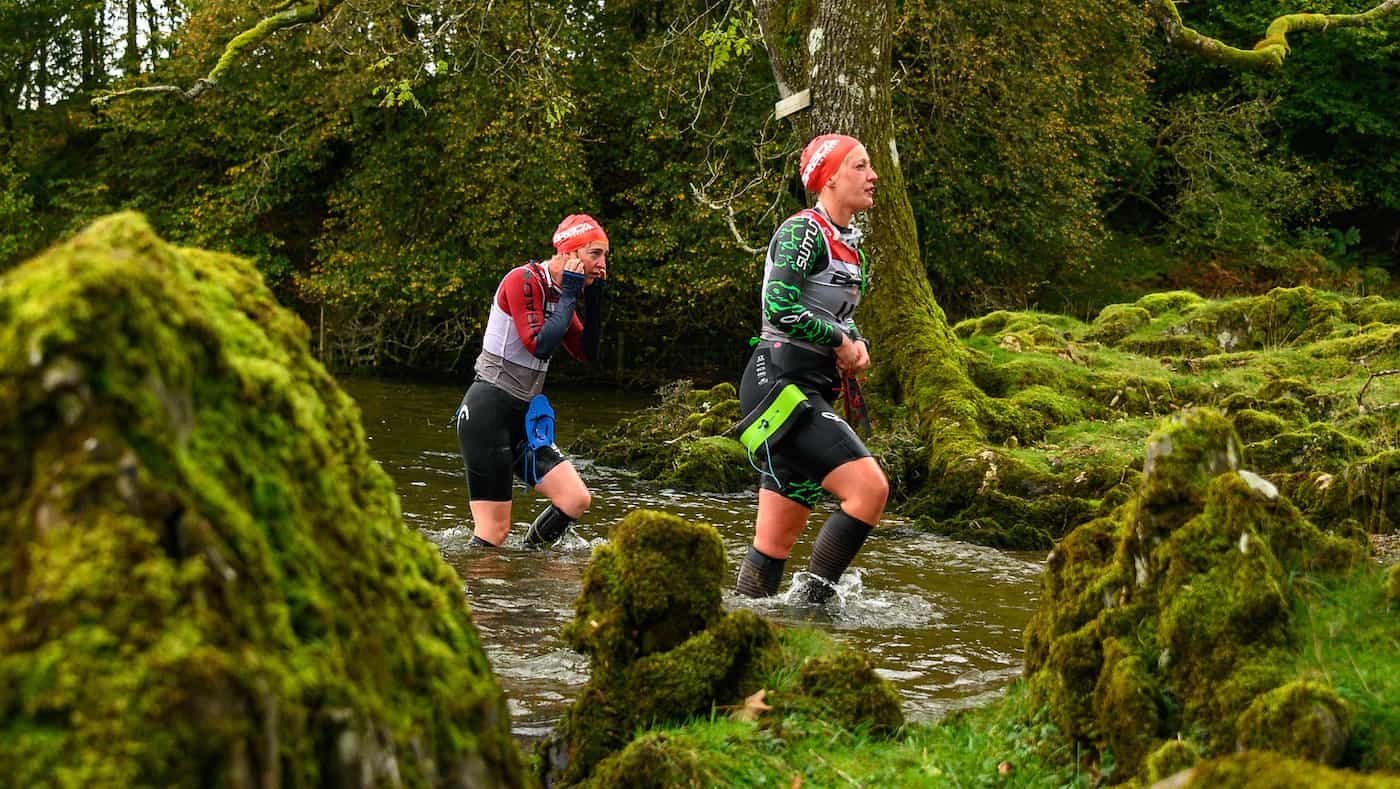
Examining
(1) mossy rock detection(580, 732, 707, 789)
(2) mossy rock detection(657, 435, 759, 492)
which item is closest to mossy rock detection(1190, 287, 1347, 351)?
(2) mossy rock detection(657, 435, 759, 492)

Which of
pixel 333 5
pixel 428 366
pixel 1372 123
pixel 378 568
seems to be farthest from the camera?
pixel 1372 123

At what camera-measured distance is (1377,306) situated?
1734 cm

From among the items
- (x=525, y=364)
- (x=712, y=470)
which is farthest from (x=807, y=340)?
(x=712, y=470)

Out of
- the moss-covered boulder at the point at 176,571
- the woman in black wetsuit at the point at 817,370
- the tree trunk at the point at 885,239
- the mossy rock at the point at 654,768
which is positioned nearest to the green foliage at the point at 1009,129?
the tree trunk at the point at 885,239

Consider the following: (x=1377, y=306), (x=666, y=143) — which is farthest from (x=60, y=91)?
(x=1377, y=306)

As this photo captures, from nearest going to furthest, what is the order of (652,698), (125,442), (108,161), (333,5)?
(125,442) → (652,698) → (333,5) → (108,161)

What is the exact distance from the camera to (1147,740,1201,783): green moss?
11.7ft

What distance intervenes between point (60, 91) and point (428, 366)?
1172 cm

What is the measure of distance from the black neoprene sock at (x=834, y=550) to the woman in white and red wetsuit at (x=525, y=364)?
2.09m

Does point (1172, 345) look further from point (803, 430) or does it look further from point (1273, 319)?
point (803, 430)

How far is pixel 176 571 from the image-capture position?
2.07 m

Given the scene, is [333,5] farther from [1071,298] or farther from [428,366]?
[1071,298]

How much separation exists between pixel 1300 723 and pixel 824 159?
14.9 ft

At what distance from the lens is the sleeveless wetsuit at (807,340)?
7.09 metres
